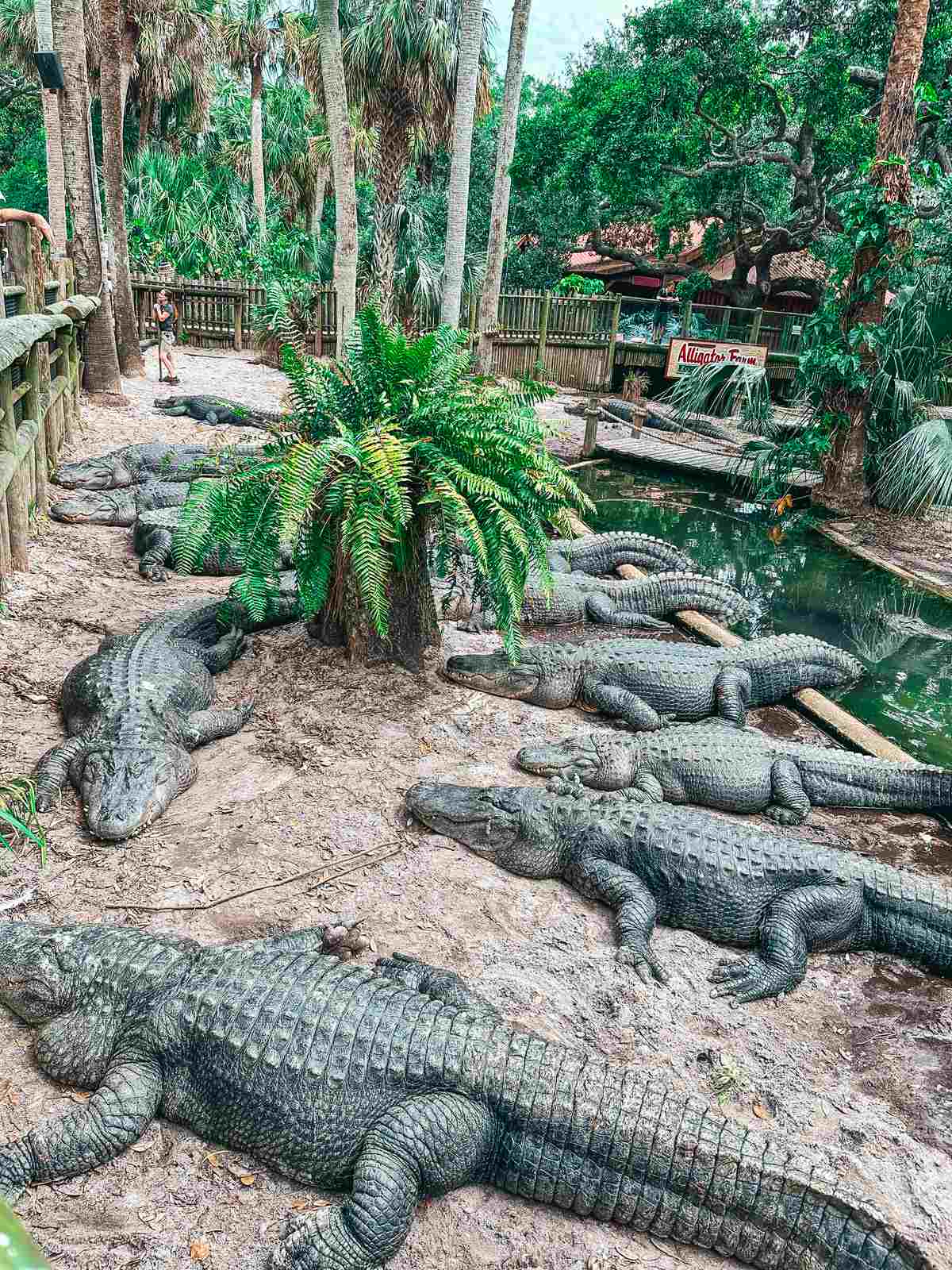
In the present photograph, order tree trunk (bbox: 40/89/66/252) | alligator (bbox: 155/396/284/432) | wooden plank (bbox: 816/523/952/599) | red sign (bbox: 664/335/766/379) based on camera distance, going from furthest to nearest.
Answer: red sign (bbox: 664/335/766/379)
tree trunk (bbox: 40/89/66/252)
alligator (bbox: 155/396/284/432)
wooden plank (bbox: 816/523/952/599)

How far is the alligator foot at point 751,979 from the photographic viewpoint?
11.7 feet

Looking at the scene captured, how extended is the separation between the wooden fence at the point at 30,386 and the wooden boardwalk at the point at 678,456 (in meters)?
7.54

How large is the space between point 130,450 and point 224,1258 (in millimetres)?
8355

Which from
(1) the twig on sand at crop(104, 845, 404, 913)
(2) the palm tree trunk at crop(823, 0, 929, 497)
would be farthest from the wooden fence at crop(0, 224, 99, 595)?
(2) the palm tree trunk at crop(823, 0, 929, 497)

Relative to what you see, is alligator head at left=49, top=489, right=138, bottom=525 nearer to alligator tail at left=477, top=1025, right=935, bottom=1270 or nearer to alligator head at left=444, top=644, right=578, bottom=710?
alligator head at left=444, top=644, right=578, bottom=710

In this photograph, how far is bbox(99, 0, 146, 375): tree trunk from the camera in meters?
12.8

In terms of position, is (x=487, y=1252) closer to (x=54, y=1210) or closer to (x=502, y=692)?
(x=54, y=1210)

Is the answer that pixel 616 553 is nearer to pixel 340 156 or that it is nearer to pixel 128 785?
pixel 128 785

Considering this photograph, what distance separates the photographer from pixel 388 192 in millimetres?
18266

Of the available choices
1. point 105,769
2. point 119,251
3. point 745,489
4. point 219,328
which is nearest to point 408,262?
point 219,328

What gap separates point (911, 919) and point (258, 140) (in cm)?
2413

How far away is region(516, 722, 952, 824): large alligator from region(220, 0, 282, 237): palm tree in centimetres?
2165

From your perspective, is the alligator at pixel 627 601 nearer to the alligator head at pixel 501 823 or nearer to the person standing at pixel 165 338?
the alligator head at pixel 501 823

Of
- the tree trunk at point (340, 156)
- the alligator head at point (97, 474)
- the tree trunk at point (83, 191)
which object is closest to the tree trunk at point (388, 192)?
the tree trunk at point (340, 156)
